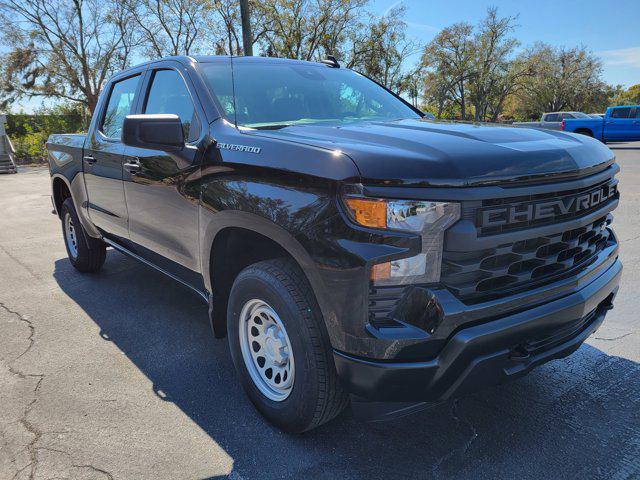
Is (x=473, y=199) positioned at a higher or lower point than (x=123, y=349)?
higher

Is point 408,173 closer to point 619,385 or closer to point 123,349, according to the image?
point 619,385

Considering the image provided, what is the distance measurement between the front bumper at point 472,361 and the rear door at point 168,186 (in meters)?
1.38

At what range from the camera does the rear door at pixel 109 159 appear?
3842 millimetres

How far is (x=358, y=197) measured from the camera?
6.12ft

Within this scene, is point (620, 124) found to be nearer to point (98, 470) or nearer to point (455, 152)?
point (455, 152)

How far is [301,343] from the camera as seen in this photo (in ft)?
7.06

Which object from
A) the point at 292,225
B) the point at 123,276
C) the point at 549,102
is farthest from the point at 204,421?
the point at 549,102

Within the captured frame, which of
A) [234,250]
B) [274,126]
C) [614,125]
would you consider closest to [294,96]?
[274,126]

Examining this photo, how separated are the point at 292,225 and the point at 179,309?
8.45ft

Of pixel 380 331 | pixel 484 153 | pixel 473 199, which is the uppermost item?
pixel 484 153

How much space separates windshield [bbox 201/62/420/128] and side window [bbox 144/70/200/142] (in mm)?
194

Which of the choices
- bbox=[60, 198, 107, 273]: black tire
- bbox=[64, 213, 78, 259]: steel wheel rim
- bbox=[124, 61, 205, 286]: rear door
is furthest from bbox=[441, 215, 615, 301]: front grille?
bbox=[64, 213, 78, 259]: steel wheel rim

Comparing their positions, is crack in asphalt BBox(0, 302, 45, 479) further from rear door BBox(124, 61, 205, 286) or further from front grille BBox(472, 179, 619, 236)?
front grille BBox(472, 179, 619, 236)

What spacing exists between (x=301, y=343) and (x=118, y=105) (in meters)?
3.13
